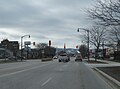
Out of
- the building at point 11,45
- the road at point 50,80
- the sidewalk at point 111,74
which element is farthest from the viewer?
the building at point 11,45

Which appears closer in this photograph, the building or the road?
the road

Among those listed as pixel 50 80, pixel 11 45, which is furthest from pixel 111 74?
pixel 11 45

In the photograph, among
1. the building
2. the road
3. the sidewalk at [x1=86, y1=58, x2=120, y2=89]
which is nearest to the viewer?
the road

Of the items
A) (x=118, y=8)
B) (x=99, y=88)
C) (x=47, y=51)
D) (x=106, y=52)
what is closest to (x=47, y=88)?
(x=99, y=88)

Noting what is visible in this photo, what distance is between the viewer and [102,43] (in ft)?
266

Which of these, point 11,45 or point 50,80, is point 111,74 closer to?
point 50,80

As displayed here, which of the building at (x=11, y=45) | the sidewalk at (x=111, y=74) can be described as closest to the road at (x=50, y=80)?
the sidewalk at (x=111, y=74)

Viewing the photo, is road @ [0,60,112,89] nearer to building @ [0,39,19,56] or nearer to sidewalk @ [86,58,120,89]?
sidewalk @ [86,58,120,89]

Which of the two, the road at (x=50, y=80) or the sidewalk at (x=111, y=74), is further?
the sidewalk at (x=111, y=74)

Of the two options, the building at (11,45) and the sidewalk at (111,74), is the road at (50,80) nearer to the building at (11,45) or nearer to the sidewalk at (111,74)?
the sidewalk at (111,74)

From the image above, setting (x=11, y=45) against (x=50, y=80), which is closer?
(x=50, y=80)

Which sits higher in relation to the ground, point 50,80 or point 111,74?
point 111,74

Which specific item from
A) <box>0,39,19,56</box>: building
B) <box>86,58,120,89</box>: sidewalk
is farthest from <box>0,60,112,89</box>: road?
<box>0,39,19,56</box>: building

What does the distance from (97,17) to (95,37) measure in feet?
176
